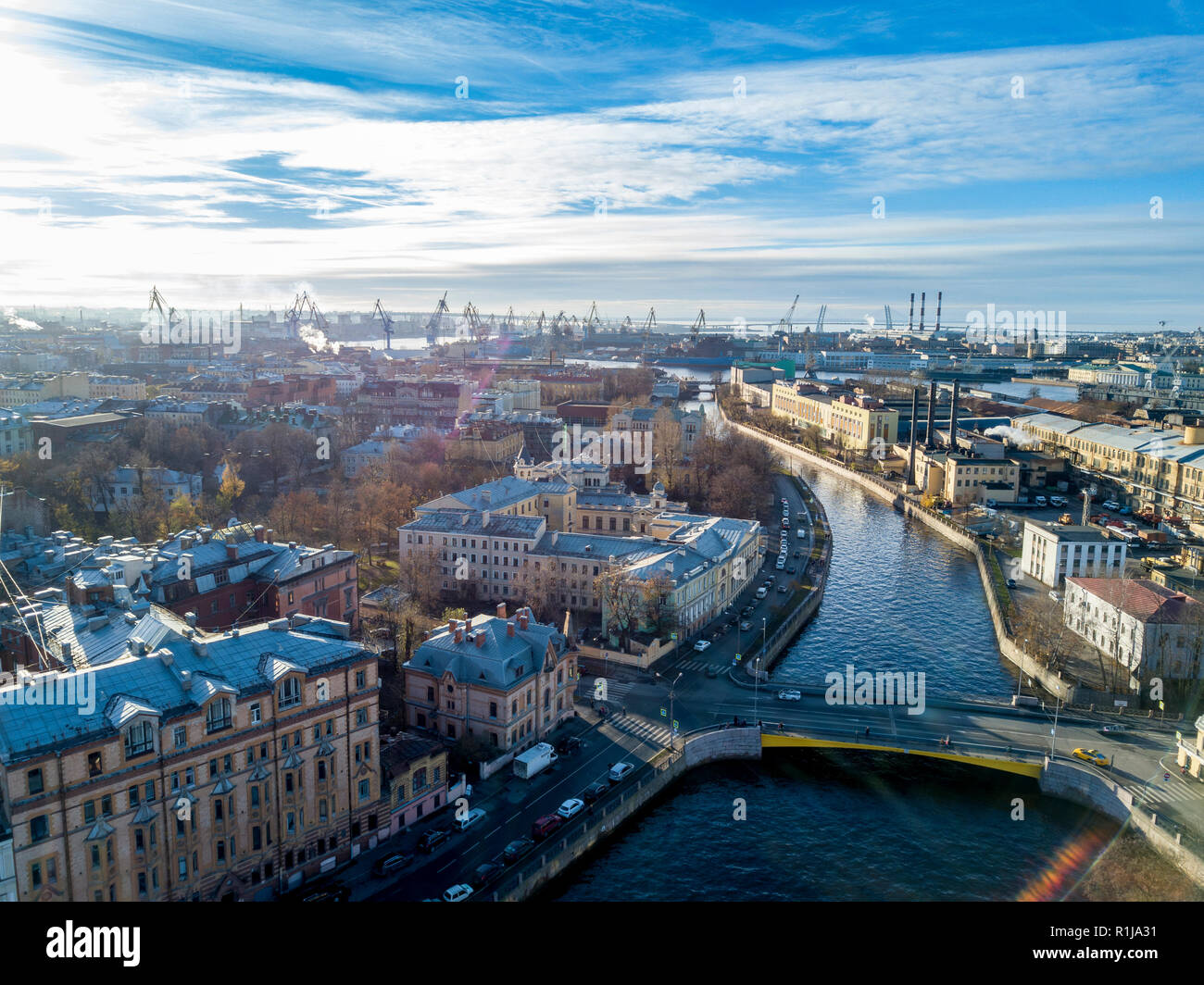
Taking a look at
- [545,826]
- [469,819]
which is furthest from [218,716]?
[545,826]

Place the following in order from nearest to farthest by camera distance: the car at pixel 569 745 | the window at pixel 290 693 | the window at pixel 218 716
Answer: the window at pixel 218 716 < the window at pixel 290 693 < the car at pixel 569 745

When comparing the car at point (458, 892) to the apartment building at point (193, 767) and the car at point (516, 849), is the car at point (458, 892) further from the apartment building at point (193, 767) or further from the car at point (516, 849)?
the apartment building at point (193, 767)

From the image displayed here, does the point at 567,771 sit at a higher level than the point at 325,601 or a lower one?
lower

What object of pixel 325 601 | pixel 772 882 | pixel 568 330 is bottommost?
pixel 772 882

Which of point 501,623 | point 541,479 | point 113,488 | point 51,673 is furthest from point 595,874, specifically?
point 113,488

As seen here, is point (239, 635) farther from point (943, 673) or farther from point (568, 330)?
point (568, 330)

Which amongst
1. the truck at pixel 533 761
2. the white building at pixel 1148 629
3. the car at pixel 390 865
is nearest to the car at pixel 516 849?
the car at pixel 390 865

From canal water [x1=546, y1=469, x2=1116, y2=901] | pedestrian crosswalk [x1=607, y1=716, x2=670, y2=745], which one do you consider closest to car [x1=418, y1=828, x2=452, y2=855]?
canal water [x1=546, y1=469, x2=1116, y2=901]

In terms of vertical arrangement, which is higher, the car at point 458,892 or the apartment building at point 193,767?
the apartment building at point 193,767
